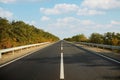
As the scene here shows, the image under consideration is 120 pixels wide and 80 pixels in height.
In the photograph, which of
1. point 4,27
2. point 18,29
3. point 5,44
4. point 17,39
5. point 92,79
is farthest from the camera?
point 18,29

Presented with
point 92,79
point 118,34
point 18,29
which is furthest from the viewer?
point 118,34

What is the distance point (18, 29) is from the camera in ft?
215

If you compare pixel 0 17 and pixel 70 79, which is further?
pixel 0 17

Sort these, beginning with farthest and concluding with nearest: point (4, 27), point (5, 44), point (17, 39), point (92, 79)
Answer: point (17, 39) → point (4, 27) → point (5, 44) → point (92, 79)

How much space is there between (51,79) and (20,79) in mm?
1208

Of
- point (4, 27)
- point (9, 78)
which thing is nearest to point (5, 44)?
point (4, 27)

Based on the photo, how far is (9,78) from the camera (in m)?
10.5

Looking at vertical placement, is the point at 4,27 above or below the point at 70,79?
above

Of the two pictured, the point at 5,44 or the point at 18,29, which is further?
the point at 18,29

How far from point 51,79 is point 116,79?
→ 251 cm

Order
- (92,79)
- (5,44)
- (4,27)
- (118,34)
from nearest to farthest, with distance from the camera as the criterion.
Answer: (92,79) < (5,44) < (4,27) < (118,34)

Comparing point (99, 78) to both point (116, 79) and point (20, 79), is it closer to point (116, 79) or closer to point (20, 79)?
point (116, 79)

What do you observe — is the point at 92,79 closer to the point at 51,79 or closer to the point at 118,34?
the point at 51,79

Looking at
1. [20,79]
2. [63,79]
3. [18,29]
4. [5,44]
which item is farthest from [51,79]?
[18,29]
